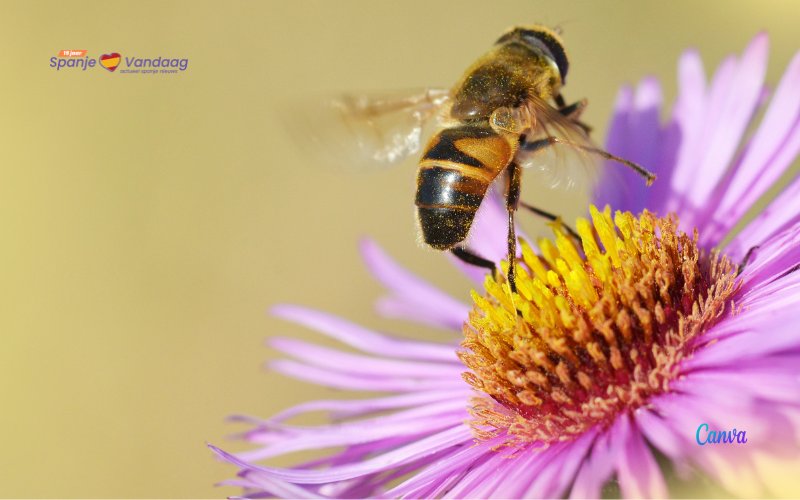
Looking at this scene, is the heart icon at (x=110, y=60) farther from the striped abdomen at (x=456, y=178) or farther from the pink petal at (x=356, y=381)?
the striped abdomen at (x=456, y=178)

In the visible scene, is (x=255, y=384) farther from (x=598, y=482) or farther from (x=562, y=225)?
(x=598, y=482)

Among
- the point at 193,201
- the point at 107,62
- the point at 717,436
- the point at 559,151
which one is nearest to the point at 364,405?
the point at 559,151

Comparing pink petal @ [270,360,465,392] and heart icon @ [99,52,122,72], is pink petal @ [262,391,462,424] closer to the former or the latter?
pink petal @ [270,360,465,392]

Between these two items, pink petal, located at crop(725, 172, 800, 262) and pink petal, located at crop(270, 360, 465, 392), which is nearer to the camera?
pink petal, located at crop(725, 172, 800, 262)

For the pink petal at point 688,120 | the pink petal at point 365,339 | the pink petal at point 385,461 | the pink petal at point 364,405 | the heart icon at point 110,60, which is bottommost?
the pink petal at point 385,461

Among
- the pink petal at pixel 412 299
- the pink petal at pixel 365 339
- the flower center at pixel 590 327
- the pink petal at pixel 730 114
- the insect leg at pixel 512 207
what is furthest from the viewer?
the pink petal at pixel 412 299

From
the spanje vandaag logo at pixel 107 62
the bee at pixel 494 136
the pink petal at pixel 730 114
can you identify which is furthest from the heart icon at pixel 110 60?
the pink petal at pixel 730 114

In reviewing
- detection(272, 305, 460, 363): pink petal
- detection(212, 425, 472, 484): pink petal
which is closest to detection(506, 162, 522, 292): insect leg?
detection(212, 425, 472, 484): pink petal
